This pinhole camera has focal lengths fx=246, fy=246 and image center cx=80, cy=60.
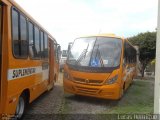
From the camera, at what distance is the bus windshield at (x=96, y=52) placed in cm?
945

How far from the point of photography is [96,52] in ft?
31.7

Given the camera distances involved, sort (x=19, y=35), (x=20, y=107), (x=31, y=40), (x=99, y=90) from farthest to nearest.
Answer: (x=99, y=90) < (x=31, y=40) < (x=20, y=107) < (x=19, y=35)

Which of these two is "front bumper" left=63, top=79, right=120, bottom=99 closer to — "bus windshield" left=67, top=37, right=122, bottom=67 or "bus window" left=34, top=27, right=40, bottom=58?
"bus windshield" left=67, top=37, right=122, bottom=67

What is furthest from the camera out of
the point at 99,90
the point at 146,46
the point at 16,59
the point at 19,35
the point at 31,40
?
the point at 146,46

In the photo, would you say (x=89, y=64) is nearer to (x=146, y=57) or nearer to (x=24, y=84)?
(x=24, y=84)

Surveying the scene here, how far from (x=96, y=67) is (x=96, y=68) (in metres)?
0.05

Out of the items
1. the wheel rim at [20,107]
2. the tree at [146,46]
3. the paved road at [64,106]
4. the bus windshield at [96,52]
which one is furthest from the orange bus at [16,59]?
the tree at [146,46]

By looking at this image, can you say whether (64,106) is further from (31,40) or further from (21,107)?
(31,40)

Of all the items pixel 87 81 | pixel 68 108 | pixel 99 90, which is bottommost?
pixel 68 108

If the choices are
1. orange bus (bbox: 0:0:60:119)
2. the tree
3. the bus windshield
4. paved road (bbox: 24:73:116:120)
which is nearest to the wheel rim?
orange bus (bbox: 0:0:60:119)

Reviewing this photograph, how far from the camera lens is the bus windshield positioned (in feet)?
31.0

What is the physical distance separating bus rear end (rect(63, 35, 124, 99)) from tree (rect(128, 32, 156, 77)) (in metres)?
17.4

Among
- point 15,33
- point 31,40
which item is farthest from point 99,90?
point 15,33

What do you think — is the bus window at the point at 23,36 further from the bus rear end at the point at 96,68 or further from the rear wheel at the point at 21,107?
the bus rear end at the point at 96,68
